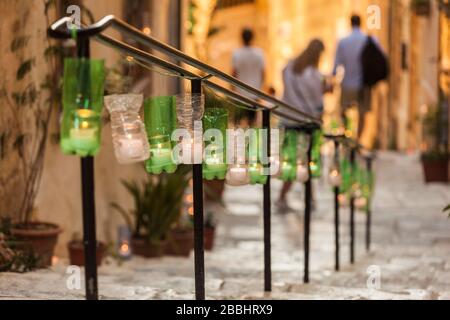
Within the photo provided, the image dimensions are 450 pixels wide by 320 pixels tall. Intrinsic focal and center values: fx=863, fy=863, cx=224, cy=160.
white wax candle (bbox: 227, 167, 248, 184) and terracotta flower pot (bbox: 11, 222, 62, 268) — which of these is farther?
terracotta flower pot (bbox: 11, 222, 62, 268)

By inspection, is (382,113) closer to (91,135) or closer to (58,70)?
(58,70)

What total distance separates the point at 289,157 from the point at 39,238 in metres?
1.44

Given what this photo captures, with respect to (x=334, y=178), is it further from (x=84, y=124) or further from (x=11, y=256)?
(x=84, y=124)

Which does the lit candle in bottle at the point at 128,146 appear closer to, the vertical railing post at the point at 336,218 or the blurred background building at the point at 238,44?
the blurred background building at the point at 238,44

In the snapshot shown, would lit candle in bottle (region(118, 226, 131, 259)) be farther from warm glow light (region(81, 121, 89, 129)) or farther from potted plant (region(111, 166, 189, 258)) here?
warm glow light (region(81, 121, 89, 129))

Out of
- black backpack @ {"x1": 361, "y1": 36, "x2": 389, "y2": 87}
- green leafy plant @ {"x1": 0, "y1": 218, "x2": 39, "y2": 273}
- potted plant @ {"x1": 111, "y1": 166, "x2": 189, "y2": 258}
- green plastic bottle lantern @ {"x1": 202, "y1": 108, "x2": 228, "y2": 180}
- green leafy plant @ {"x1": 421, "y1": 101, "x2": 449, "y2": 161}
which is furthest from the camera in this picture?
green leafy plant @ {"x1": 421, "y1": 101, "x2": 449, "y2": 161}

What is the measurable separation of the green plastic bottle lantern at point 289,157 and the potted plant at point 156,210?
1.78 metres

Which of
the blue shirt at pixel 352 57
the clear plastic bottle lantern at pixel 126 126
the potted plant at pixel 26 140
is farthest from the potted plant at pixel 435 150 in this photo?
the clear plastic bottle lantern at pixel 126 126

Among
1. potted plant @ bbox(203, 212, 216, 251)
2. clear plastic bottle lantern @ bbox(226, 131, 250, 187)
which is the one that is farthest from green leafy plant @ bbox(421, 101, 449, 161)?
clear plastic bottle lantern @ bbox(226, 131, 250, 187)

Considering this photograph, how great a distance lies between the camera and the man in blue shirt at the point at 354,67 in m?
9.24

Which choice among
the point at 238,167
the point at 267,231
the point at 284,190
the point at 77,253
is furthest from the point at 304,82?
the point at 238,167

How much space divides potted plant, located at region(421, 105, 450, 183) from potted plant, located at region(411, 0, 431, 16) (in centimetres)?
164

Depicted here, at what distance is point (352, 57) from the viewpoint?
9.27 meters

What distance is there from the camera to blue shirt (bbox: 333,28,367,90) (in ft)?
30.3
